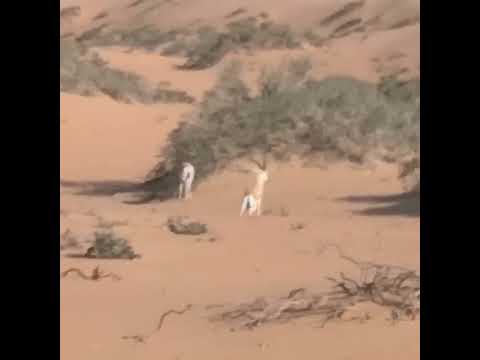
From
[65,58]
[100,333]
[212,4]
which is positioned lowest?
[100,333]

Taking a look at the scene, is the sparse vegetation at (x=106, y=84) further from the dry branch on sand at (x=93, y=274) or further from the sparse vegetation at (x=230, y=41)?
the dry branch on sand at (x=93, y=274)

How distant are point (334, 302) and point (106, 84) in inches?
437

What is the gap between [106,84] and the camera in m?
16.0

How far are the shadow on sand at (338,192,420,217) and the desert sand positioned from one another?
0.01 metres

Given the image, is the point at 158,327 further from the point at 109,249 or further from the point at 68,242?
the point at 68,242

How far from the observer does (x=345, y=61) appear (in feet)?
63.9

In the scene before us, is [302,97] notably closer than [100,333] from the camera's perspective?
No

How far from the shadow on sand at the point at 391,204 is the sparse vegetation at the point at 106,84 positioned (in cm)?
672

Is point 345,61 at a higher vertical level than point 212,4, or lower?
lower

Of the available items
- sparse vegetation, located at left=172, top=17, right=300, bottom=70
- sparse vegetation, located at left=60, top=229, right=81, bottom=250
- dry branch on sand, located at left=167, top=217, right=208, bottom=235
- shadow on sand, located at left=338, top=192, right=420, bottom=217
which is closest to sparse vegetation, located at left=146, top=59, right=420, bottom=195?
shadow on sand, located at left=338, top=192, right=420, bottom=217
